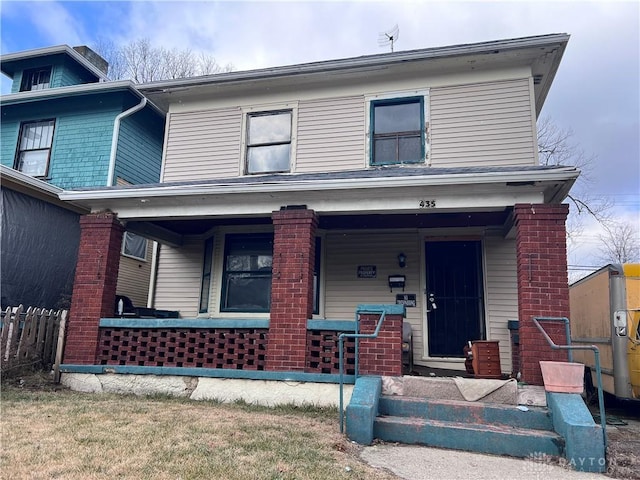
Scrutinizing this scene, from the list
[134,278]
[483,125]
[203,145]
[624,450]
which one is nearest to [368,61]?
[483,125]

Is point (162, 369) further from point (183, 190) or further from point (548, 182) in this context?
point (548, 182)

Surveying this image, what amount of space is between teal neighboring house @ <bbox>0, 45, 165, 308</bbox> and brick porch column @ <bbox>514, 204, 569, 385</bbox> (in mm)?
8835

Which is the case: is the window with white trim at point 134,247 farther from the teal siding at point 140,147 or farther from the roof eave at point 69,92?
the roof eave at point 69,92

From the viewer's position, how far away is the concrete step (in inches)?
166

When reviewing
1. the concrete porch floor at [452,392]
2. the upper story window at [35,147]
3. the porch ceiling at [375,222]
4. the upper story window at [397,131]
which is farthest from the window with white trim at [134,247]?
the concrete porch floor at [452,392]

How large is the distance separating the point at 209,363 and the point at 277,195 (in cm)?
258

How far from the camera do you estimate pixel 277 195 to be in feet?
21.6

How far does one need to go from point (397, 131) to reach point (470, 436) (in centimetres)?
542

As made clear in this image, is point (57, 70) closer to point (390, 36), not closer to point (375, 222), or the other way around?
point (390, 36)

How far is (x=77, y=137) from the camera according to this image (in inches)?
463

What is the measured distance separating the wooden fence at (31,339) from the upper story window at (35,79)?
9.09m

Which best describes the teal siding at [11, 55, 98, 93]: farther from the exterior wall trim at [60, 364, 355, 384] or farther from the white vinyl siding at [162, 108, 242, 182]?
the exterior wall trim at [60, 364, 355, 384]

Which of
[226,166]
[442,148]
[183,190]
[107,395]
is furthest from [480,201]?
[107,395]

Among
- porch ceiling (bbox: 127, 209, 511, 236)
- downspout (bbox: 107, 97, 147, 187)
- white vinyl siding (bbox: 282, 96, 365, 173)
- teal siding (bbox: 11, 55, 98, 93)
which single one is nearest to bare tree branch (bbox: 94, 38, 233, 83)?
teal siding (bbox: 11, 55, 98, 93)
